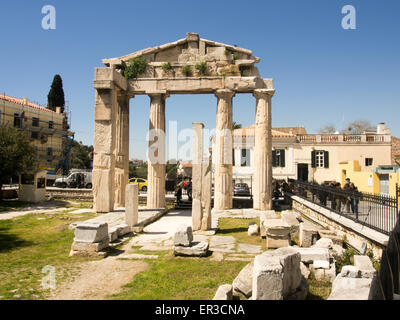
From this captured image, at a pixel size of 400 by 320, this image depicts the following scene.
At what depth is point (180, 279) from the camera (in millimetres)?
5621

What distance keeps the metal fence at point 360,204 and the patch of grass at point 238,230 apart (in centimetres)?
261

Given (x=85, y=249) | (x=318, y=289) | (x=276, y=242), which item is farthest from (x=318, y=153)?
(x=85, y=249)

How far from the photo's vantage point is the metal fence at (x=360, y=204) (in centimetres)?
655

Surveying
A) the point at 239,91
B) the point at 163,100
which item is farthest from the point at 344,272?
the point at 163,100

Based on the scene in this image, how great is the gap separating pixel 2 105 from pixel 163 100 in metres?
22.1

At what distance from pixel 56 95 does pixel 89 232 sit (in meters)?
38.5

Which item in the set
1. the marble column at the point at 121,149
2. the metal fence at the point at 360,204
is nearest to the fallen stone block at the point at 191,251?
the metal fence at the point at 360,204

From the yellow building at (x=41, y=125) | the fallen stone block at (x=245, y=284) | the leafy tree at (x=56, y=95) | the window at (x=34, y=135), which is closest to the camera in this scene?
the fallen stone block at (x=245, y=284)

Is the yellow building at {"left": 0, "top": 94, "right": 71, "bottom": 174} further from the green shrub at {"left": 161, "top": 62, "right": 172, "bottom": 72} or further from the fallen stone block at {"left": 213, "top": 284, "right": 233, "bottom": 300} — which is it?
the fallen stone block at {"left": 213, "top": 284, "right": 233, "bottom": 300}

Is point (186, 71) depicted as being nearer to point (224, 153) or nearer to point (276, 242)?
point (224, 153)

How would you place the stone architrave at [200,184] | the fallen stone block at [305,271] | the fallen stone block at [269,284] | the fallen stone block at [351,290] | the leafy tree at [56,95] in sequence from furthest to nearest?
1. the leafy tree at [56,95]
2. the stone architrave at [200,184]
3. the fallen stone block at [305,271]
4. the fallen stone block at [269,284]
5. the fallen stone block at [351,290]

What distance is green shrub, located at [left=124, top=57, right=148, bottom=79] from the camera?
564 inches

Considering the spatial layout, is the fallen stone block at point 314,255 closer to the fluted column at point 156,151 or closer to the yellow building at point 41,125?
the fluted column at point 156,151
